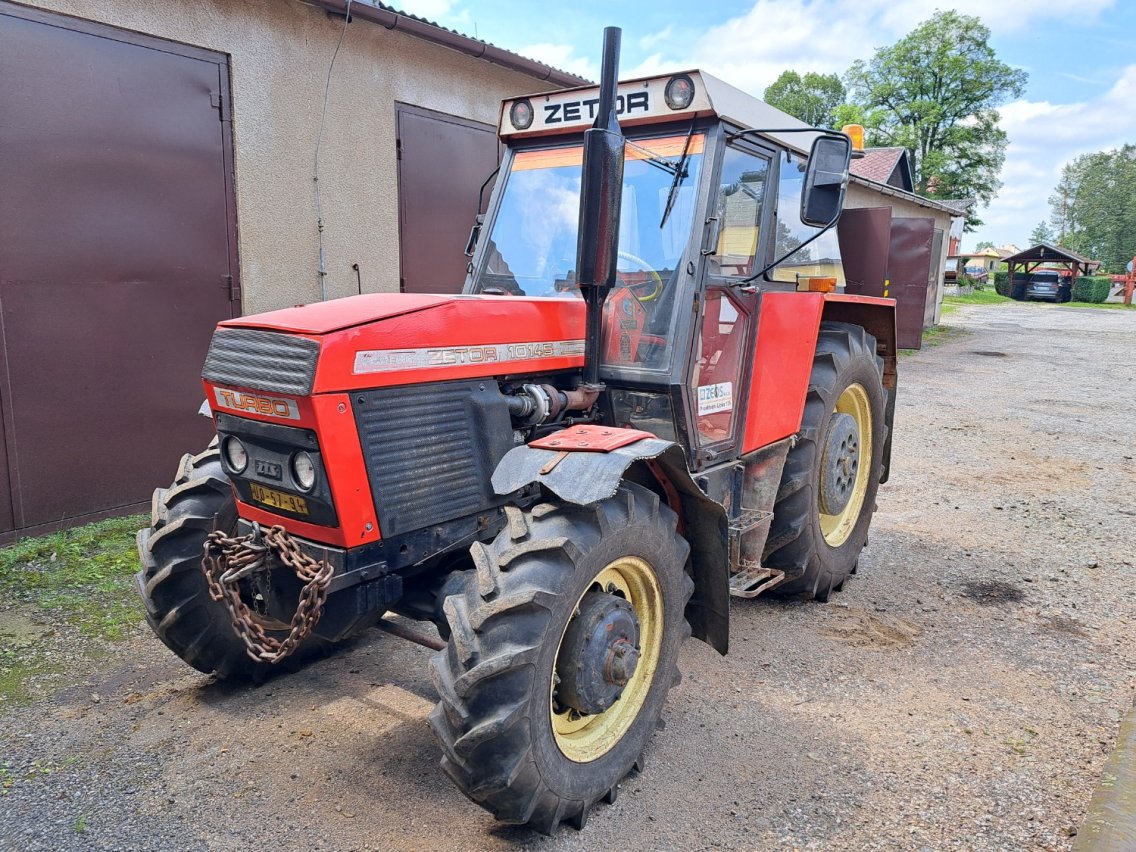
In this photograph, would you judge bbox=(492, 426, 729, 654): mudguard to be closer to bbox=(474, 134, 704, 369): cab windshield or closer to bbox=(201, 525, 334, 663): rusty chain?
bbox=(474, 134, 704, 369): cab windshield

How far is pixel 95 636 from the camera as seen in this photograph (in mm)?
4059

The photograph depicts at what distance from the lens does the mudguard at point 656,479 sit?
8.53ft

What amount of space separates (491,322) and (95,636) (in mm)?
2682

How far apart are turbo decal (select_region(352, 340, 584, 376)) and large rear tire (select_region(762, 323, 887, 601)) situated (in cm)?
147

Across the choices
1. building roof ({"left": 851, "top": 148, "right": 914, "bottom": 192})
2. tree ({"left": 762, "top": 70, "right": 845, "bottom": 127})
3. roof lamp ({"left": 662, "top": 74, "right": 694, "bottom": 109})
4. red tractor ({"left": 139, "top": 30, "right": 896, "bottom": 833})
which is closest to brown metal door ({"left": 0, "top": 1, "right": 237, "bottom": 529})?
red tractor ({"left": 139, "top": 30, "right": 896, "bottom": 833})

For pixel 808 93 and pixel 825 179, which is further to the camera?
pixel 808 93

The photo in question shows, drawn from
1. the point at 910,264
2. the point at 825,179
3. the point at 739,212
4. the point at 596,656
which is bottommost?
the point at 596,656

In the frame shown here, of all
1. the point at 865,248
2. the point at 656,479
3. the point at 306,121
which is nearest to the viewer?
the point at 656,479

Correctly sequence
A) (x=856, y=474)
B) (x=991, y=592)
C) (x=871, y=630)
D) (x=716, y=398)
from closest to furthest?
1. (x=716, y=398)
2. (x=871, y=630)
3. (x=991, y=592)
4. (x=856, y=474)

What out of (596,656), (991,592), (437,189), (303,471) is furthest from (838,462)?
(437,189)

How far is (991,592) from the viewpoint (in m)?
4.65

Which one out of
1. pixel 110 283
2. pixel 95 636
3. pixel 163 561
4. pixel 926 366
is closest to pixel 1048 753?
pixel 163 561

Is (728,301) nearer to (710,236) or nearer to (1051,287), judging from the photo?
(710,236)

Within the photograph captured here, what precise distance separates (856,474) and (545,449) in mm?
2699
